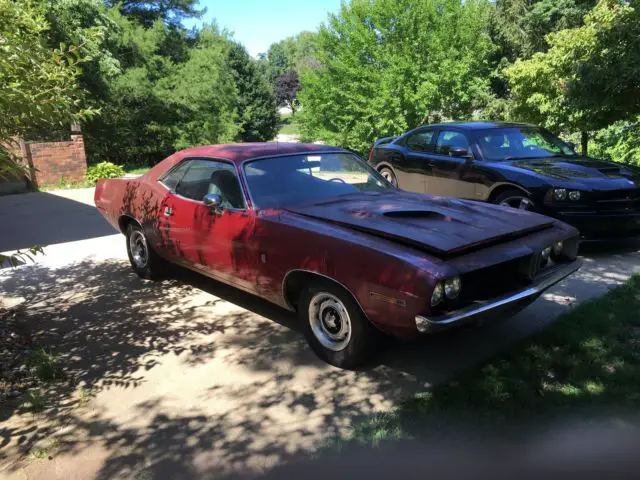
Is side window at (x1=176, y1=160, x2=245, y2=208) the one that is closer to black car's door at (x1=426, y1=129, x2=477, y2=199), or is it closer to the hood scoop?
the hood scoop

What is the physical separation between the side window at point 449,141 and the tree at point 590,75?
233 cm

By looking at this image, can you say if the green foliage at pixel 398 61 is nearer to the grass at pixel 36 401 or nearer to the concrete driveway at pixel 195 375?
the concrete driveway at pixel 195 375

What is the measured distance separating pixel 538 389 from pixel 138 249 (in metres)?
4.50

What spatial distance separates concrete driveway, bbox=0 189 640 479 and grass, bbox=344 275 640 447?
194 millimetres

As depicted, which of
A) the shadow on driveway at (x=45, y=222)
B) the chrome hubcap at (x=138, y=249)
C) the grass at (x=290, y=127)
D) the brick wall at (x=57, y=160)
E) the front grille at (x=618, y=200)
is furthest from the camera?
the grass at (x=290, y=127)

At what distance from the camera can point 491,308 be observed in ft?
10.2

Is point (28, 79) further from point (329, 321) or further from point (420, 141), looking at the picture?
point (420, 141)

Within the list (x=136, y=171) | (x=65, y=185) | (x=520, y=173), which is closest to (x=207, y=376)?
(x=520, y=173)

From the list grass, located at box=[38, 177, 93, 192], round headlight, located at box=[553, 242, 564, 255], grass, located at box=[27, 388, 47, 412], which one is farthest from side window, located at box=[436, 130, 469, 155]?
grass, located at box=[38, 177, 93, 192]

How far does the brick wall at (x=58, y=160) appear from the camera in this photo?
13.8 meters

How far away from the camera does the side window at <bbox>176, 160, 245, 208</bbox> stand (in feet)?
14.2

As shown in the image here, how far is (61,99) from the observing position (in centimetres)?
309

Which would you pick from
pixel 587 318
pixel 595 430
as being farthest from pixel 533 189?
pixel 595 430

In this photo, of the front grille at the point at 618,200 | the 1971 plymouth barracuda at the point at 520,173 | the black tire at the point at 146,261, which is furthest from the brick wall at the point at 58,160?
the front grille at the point at 618,200
